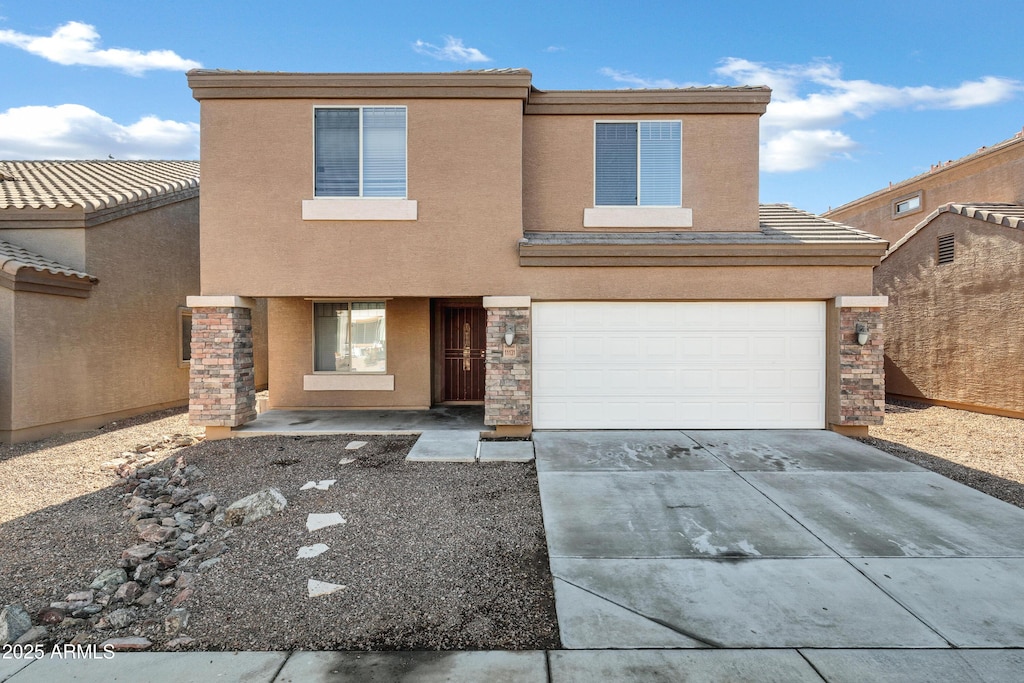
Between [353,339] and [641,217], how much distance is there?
252 inches

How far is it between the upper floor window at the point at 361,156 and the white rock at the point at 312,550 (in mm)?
5724

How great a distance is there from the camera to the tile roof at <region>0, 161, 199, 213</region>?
988cm

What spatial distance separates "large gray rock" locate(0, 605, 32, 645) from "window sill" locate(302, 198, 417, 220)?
19.9 feet

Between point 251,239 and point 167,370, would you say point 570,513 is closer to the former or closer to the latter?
point 251,239

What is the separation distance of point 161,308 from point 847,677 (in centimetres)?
1353

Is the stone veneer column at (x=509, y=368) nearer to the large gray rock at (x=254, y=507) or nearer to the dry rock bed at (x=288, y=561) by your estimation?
the dry rock bed at (x=288, y=561)

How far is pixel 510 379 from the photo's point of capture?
312 inches

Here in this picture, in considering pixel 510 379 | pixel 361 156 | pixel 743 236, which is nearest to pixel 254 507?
pixel 510 379

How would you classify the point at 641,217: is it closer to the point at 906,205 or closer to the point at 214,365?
the point at 214,365

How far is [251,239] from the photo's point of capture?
26.5 ft

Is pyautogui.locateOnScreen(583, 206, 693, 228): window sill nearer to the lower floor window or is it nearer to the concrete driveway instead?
the concrete driveway

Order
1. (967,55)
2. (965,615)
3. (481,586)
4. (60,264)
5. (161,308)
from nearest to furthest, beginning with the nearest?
(965,615)
(481,586)
(60,264)
(161,308)
(967,55)

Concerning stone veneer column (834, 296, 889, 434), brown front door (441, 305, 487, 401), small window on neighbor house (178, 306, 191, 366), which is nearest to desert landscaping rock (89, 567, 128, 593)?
brown front door (441, 305, 487, 401)

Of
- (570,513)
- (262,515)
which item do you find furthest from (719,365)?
(262,515)
